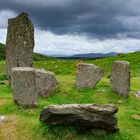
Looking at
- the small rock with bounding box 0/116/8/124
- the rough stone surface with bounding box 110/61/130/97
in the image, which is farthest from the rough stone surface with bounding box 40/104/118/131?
the rough stone surface with bounding box 110/61/130/97

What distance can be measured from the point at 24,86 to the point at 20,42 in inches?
322

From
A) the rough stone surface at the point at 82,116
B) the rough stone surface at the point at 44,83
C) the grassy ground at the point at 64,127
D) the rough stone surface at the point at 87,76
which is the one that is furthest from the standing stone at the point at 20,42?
the rough stone surface at the point at 82,116

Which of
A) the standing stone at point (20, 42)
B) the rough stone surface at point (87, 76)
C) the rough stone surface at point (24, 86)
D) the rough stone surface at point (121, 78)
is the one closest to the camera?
the rough stone surface at point (24, 86)

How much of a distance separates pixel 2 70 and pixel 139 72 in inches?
635

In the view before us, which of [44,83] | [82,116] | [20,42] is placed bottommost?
[82,116]

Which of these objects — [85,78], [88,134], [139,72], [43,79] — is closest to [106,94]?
[85,78]

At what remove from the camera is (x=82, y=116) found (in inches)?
876

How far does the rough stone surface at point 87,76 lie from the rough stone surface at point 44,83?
11.2 ft

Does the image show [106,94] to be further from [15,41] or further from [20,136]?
[20,136]

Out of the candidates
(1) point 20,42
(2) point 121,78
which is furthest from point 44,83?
(2) point 121,78

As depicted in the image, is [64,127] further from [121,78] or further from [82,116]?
[121,78]

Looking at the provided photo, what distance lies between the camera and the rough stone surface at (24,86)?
1035 inches

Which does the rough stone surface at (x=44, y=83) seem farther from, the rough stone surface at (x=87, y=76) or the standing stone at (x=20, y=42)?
the rough stone surface at (x=87, y=76)

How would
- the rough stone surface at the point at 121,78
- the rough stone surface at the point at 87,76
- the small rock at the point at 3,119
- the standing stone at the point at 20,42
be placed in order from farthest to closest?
1. the rough stone surface at the point at 87,76
2. the standing stone at the point at 20,42
3. the rough stone surface at the point at 121,78
4. the small rock at the point at 3,119
